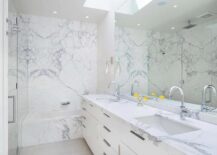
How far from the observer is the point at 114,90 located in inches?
109

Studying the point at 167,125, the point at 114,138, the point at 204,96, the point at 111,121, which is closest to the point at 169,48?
the point at 204,96

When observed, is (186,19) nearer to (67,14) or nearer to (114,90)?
(114,90)

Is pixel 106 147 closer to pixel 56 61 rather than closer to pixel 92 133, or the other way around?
pixel 92 133

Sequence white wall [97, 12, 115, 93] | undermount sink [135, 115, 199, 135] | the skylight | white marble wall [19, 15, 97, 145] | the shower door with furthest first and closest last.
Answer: white marble wall [19, 15, 97, 145]
white wall [97, 12, 115, 93]
the skylight
the shower door
undermount sink [135, 115, 199, 135]

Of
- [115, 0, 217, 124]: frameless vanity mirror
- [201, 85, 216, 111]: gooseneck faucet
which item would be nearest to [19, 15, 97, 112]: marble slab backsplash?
[115, 0, 217, 124]: frameless vanity mirror

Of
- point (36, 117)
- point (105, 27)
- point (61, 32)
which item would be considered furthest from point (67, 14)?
point (36, 117)

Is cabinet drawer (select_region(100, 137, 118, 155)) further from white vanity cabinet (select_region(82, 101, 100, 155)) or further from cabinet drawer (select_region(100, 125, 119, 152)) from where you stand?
white vanity cabinet (select_region(82, 101, 100, 155))

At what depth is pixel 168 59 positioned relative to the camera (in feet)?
5.84

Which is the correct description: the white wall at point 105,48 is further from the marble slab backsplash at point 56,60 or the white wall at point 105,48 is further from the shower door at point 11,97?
the shower door at point 11,97

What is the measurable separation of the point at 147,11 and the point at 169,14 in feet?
1.59

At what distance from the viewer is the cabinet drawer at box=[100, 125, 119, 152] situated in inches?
59.6

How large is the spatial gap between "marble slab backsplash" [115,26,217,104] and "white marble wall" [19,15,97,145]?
1015mm

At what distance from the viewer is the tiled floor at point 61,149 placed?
2398 mm

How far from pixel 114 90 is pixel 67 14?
180 cm
